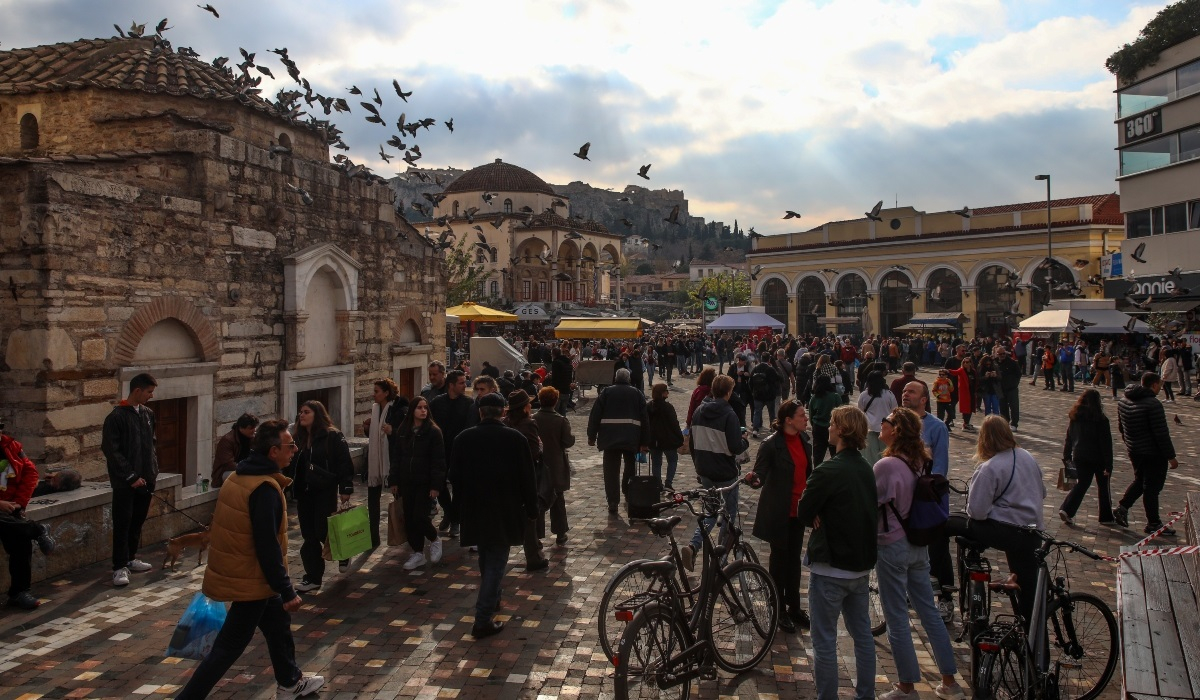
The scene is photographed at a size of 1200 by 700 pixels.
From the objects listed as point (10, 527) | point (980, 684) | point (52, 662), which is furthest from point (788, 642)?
point (10, 527)

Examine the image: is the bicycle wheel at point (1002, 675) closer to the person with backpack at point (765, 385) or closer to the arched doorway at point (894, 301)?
the person with backpack at point (765, 385)

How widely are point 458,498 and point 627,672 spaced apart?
6.61ft

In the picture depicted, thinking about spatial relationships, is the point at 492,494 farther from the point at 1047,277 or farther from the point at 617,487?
the point at 1047,277

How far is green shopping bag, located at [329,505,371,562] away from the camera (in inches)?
253

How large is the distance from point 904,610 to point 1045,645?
0.71 meters

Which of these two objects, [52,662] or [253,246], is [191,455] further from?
[52,662]

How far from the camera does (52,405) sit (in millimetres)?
7621

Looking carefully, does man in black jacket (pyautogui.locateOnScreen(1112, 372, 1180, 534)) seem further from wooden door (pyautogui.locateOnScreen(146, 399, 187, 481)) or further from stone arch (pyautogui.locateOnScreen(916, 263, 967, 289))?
stone arch (pyautogui.locateOnScreen(916, 263, 967, 289))

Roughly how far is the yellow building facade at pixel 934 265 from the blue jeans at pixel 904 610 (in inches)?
1225

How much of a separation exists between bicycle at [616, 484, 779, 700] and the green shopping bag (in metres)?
2.89

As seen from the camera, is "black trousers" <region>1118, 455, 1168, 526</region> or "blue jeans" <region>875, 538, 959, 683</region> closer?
"blue jeans" <region>875, 538, 959, 683</region>

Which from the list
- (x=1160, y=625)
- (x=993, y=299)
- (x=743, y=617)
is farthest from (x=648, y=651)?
(x=993, y=299)

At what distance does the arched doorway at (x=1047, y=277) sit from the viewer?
35.4 m

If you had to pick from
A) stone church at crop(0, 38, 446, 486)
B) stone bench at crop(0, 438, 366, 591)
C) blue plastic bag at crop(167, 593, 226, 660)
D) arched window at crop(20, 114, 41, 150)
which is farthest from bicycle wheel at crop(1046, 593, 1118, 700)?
arched window at crop(20, 114, 41, 150)
